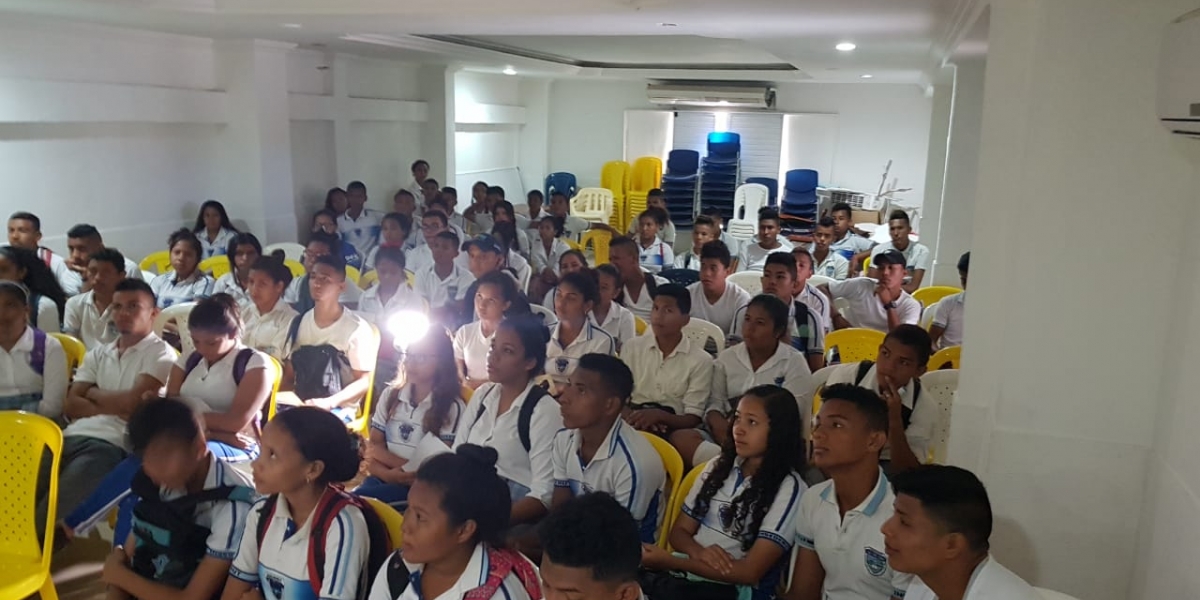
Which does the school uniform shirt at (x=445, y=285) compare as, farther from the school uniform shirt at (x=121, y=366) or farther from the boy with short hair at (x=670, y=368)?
the school uniform shirt at (x=121, y=366)


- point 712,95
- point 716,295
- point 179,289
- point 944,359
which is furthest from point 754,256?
point 712,95

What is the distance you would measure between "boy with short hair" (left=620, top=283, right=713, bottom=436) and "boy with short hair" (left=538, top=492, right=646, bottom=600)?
1615 millimetres

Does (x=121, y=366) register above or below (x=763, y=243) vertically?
below

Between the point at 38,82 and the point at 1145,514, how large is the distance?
5.91 metres

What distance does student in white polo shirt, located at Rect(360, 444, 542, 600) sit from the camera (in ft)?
5.84

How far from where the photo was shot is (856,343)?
4016 millimetres

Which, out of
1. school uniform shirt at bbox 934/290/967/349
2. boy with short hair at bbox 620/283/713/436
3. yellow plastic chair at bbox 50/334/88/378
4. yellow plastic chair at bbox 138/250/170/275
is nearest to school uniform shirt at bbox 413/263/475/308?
yellow plastic chair at bbox 138/250/170/275

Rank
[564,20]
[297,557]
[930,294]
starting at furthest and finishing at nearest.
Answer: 1. [930,294]
2. [564,20]
3. [297,557]

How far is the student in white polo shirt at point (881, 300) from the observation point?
4666mm

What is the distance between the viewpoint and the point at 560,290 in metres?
3.78

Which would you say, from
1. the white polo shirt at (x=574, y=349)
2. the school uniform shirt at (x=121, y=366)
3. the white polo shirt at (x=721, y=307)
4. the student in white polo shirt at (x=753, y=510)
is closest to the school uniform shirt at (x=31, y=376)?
the school uniform shirt at (x=121, y=366)

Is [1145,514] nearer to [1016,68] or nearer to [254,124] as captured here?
[1016,68]

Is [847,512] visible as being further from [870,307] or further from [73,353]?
[73,353]

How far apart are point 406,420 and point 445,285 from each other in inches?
92.8
